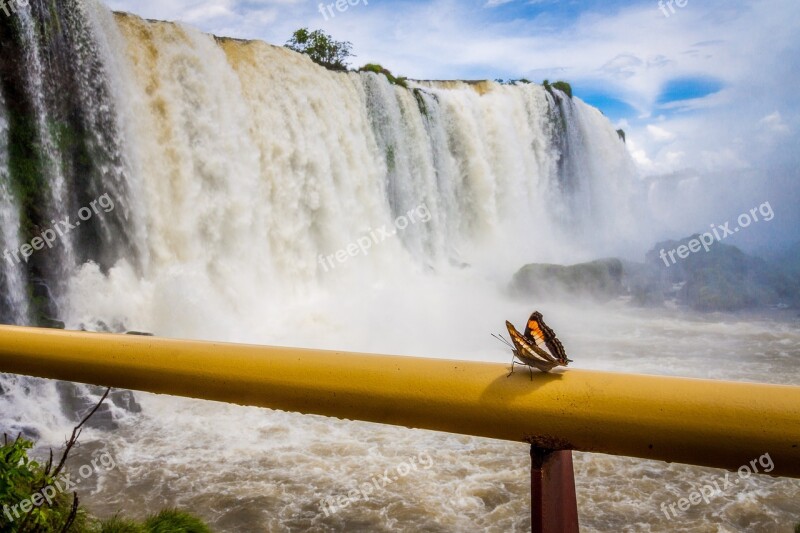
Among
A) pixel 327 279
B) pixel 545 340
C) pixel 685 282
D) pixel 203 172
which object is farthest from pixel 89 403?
pixel 685 282

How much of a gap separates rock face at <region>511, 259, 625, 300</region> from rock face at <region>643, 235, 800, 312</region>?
6.14ft

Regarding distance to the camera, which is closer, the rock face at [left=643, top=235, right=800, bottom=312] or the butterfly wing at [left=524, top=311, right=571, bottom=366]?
the butterfly wing at [left=524, top=311, right=571, bottom=366]

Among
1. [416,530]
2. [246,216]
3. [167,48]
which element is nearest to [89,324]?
[246,216]

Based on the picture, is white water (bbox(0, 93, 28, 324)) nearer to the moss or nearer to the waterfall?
the waterfall

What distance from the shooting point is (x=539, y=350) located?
2.37ft

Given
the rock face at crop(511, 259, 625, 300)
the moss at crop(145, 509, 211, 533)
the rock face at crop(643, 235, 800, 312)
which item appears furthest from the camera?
the rock face at crop(643, 235, 800, 312)

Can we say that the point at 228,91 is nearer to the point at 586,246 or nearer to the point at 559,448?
the point at 559,448

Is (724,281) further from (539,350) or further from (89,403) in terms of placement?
(539,350)

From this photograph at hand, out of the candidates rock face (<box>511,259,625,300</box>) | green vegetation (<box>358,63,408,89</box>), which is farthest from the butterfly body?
rock face (<box>511,259,625,300</box>)

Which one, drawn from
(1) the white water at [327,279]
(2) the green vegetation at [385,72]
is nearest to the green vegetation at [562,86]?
(1) the white water at [327,279]

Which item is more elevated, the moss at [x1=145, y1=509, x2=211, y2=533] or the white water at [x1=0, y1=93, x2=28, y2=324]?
the white water at [x1=0, y1=93, x2=28, y2=324]

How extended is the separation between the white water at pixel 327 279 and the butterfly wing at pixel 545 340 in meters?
5.23

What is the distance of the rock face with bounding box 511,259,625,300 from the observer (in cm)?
2083

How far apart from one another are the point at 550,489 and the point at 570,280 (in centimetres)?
2121
